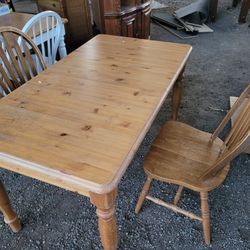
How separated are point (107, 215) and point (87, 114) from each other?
38 cm

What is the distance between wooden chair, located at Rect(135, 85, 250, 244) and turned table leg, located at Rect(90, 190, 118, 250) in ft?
1.07

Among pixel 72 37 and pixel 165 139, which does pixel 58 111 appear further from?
pixel 72 37

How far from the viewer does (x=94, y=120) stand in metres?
0.96

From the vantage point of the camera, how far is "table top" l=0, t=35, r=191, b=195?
0.77 meters

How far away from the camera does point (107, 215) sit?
846 mm

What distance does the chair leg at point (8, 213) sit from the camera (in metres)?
1.19

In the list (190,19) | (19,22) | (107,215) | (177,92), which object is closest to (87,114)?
(107,215)

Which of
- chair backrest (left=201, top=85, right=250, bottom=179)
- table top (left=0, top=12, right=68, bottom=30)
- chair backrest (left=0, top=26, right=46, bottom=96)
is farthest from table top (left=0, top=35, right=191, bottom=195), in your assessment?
table top (left=0, top=12, right=68, bottom=30)

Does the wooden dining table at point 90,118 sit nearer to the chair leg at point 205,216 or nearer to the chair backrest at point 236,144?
the chair backrest at point 236,144

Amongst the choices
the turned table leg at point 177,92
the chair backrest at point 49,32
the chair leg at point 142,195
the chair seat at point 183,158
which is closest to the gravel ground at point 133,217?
the chair leg at point 142,195

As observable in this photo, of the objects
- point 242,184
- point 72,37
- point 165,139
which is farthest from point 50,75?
point 72,37

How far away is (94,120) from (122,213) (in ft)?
2.34

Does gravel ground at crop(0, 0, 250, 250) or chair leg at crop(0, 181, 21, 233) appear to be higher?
chair leg at crop(0, 181, 21, 233)

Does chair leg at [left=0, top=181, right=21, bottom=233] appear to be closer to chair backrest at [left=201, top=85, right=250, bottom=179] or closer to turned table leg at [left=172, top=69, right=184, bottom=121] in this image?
chair backrest at [left=201, top=85, right=250, bottom=179]
